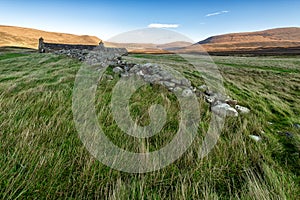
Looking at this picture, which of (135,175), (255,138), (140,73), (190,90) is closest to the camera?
(135,175)

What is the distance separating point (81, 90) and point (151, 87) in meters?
2.13

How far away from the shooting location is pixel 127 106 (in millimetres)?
3895

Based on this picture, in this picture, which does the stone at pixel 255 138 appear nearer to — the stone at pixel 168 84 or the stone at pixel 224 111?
the stone at pixel 224 111

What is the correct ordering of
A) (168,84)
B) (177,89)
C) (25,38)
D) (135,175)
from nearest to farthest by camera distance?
(135,175) → (177,89) → (168,84) → (25,38)

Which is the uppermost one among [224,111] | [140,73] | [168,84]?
[140,73]

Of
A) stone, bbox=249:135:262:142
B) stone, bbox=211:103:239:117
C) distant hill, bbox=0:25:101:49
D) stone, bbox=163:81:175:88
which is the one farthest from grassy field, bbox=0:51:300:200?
distant hill, bbox=0:25:101:49

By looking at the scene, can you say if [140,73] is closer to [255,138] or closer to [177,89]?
[177,89]

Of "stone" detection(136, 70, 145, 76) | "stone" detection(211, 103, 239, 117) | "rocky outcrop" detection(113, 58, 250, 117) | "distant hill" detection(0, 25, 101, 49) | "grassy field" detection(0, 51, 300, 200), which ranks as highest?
"distant hill" detection(0, 25, 101, 49)

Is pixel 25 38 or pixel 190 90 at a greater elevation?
pixel 25 38

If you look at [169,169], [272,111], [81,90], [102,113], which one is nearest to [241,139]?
[169,169]

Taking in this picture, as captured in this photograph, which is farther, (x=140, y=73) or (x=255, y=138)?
(x=140, y=73)

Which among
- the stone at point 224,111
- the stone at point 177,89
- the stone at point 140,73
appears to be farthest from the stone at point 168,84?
the stone at point 224,111

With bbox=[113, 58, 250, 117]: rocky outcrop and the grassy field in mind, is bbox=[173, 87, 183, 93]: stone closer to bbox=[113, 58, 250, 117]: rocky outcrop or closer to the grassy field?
bbox=[113, 58, 250, 117]: rocky outcrop

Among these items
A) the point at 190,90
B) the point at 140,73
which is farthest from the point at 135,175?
the point at 140,73
